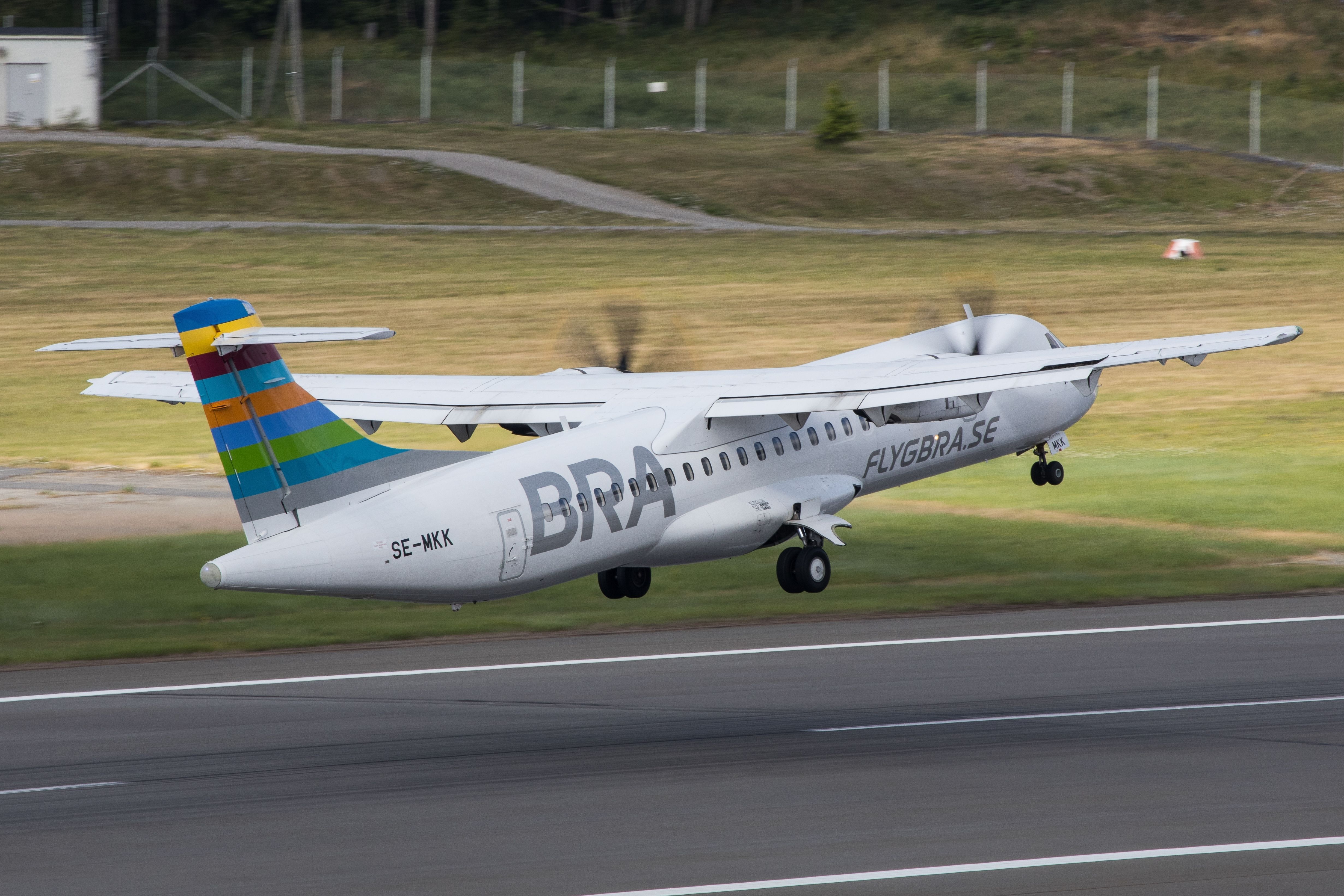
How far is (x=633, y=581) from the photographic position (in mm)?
26562

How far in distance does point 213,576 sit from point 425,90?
86.3 meters

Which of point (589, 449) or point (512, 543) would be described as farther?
point (589, 449)

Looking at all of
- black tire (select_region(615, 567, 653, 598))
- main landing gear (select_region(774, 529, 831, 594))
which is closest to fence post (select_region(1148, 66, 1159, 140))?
main landing gear (select_region(774, 529, 831, 594))

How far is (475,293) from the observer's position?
62.7 metres

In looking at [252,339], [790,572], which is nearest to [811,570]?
[790,572]

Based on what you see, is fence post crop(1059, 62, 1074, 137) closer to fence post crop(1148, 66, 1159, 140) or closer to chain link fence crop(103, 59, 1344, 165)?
chain link fence crop(103, 59, 1344, 165)

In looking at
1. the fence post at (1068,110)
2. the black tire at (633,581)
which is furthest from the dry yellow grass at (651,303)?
the fence post at (1068,110)

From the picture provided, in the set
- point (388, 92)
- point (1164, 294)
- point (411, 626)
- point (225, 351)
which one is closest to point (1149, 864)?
point (225, 351)

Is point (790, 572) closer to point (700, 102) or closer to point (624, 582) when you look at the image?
point (624, 582)

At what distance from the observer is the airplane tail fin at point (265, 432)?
1900 cm

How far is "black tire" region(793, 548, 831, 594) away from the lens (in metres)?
26.3

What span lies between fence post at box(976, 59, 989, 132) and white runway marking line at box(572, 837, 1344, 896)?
8404 cm

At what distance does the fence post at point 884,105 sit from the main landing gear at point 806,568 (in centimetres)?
7350

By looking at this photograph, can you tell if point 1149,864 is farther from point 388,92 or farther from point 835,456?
point 388,92
